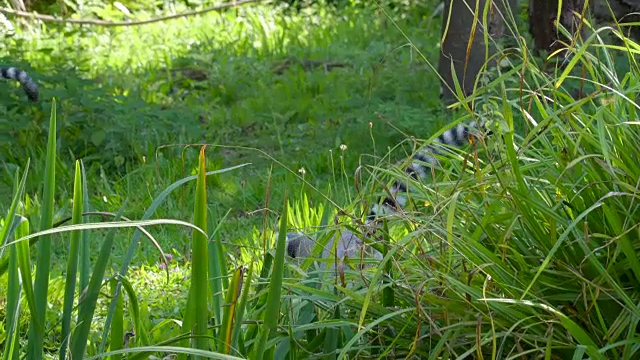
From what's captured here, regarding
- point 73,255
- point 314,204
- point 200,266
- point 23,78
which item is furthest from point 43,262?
point 23,78

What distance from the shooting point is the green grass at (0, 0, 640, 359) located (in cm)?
231

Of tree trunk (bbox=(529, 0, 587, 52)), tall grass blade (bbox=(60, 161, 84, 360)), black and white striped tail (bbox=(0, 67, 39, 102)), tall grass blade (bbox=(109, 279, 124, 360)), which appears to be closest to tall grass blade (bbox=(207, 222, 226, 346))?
tall grass blade (bbox=(109, 279, 124, 360))

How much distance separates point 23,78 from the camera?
→ 20.4 ft

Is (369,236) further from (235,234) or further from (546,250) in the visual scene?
(235,234)

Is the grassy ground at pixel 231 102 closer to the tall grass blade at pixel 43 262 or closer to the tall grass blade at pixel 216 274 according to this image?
the tall grass blade at pixel 216 274

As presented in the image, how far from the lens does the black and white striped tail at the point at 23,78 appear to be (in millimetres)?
6242

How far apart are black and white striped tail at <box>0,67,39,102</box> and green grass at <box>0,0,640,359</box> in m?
0.10

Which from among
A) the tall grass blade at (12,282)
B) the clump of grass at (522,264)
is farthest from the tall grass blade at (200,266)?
the tall grass blade at (12,282)

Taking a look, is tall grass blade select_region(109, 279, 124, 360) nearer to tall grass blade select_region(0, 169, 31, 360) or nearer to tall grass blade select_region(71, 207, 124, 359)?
tall grass blade select_region(71, 207, 124, 359)

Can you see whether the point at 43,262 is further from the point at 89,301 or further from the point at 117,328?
the point at 117,328

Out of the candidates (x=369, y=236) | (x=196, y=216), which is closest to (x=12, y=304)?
(x=196, y=216)

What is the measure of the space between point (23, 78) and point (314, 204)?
2.33 metres

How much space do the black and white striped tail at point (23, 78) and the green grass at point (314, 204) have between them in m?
0.10

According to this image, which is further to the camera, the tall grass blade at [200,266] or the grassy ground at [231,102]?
the grassy ground at [231,102]
